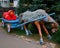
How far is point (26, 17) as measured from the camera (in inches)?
333

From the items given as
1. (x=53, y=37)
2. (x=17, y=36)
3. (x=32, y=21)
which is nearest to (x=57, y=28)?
(x=53, y=37)

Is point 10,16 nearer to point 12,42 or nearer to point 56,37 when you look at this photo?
point 12,42

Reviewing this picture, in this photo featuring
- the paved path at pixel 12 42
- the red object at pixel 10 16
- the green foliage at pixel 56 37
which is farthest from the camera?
the red object at pixel 10 16

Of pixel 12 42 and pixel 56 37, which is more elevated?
pixel 56 37

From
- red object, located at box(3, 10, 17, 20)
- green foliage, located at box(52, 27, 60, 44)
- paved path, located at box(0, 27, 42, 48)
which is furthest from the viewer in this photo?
red object, located at box(3, 10, 17, 20)

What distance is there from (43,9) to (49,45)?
168 centimetres

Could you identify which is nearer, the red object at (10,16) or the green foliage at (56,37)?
the green foliage at (56,37)

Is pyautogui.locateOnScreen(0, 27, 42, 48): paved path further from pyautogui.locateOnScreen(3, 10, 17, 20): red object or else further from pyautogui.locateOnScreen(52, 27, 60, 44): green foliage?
pyautogui.locateOnScreen(3, 10, 17, 20): red object

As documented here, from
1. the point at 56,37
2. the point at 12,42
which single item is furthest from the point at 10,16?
the point at 56,37

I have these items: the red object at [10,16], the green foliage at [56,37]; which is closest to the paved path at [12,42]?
the green foliage at [56,37]

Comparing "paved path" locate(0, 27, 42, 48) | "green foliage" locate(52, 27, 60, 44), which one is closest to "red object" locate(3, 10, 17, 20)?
"paved path" locate(0, 27, 42, 48)

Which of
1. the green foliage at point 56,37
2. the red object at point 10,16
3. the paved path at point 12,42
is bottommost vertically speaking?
the paved path at point 12,42

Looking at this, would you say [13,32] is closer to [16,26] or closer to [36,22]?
[16,26]

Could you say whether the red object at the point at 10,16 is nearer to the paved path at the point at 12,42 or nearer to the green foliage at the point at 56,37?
the paved path at the point at 12,42
